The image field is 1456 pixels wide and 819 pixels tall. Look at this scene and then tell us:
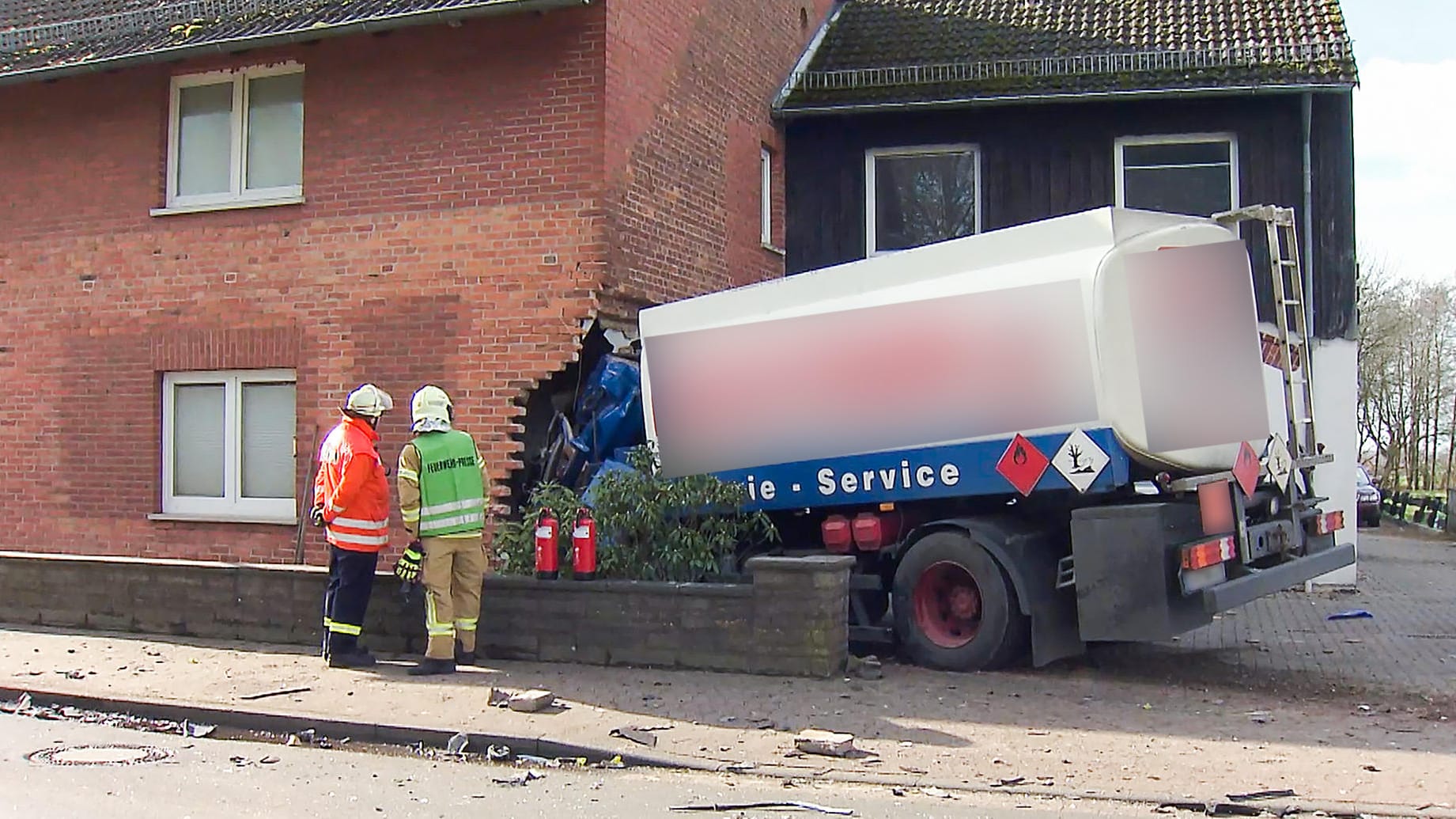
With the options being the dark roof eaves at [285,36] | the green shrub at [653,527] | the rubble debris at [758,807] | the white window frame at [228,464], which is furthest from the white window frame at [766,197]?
the rubble debris at [758,807]

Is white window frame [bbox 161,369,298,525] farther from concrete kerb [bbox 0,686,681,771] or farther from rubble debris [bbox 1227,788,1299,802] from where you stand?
rubble debris [bbox 1227,788,1299,802]

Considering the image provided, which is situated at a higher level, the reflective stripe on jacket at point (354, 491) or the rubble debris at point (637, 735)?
the reflective stripe on jacket at point (354, 491)

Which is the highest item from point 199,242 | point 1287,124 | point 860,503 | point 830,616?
point 1287,124

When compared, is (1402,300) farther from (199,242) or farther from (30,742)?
(30,742)

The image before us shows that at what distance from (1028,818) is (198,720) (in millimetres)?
4725

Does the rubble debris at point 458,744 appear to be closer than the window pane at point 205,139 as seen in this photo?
Yes

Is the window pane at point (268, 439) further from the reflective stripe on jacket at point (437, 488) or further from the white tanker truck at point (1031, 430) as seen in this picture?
the white tanker truck at point (1031, 430)

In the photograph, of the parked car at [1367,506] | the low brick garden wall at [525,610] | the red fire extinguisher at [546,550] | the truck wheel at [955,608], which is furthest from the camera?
the parked car at [1367,506]

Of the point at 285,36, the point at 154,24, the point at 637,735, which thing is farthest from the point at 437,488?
the point at 154,24

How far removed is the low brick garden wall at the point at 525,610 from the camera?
895cm

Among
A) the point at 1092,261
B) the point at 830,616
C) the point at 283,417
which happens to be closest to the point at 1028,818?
the point at 830,616

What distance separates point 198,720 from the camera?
8102 millimetres

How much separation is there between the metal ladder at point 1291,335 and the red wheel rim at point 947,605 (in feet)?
7.94

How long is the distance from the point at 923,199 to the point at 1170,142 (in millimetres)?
2583
